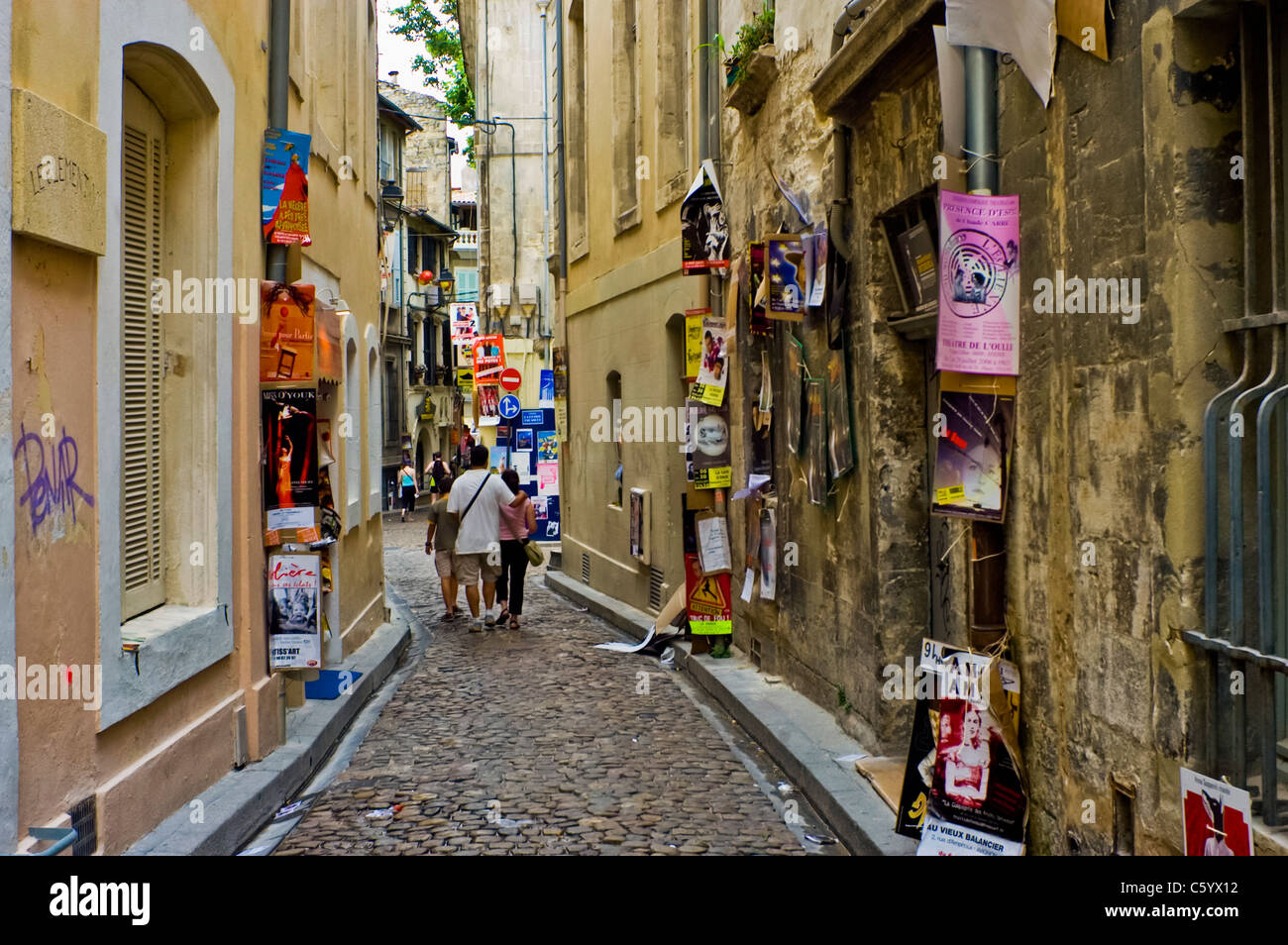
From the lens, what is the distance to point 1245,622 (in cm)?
365

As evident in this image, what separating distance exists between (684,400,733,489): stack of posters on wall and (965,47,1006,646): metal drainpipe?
18.1 feet

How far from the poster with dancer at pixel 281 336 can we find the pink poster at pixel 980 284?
3921mm

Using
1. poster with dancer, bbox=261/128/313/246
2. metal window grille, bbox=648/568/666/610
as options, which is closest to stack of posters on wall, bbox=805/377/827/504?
poster with dancer, bbox=261/128/313/246

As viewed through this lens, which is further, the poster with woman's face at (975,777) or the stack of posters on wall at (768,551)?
the stack of posters on wall at (768,551)

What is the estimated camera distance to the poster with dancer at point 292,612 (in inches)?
287

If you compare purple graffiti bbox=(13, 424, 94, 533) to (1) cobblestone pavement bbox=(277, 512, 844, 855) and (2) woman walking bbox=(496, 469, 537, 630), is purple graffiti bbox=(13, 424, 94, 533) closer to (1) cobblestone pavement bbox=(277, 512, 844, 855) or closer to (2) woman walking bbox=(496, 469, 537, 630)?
(1) cobblestone pavement bbox=(277, 512, 844, 855)

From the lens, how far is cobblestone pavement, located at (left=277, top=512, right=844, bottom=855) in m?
5.82

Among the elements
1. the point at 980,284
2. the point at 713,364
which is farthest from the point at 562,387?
the point at 980,284

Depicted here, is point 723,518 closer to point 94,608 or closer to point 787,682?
point 787,682

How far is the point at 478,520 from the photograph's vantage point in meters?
13.2

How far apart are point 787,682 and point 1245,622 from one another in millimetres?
5667

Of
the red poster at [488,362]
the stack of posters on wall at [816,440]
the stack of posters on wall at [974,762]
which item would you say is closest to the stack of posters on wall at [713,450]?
the stack of posters on wall at [816,440]

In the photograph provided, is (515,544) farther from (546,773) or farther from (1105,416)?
(1105,416)

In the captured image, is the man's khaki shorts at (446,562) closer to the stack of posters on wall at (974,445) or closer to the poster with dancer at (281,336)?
the poster with dancer at (281,336)
